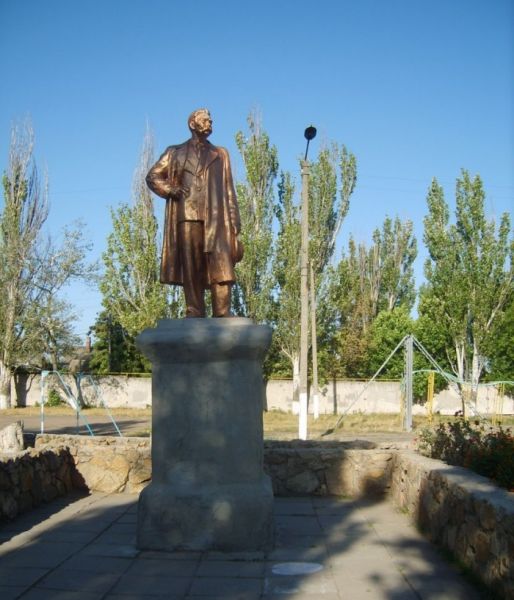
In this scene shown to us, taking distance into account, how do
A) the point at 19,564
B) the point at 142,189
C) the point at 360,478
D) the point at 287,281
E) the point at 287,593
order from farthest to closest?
the point at 142,189 < the point at 287,281 < the point at 360,478 < the point at 19,564 < the point at 287,593

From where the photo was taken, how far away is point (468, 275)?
2711 centimetres

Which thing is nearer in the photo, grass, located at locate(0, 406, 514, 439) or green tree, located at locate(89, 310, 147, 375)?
grass, located at locate(0, 406, 514, 439)

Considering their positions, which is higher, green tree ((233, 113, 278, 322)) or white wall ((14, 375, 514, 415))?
green tree ((233, 113, 278, 322))

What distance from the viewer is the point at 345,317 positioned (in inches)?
1455

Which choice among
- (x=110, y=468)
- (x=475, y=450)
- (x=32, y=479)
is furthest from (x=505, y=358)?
(x=32, y=479)

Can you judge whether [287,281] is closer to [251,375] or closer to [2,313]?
[2,313]

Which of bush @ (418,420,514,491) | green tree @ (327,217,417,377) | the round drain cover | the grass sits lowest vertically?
the grass

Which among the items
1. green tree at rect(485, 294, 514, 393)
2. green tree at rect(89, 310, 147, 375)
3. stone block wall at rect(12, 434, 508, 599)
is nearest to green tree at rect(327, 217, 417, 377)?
green tree at rect(485, 294, 514, 393)

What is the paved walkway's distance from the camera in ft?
12.9

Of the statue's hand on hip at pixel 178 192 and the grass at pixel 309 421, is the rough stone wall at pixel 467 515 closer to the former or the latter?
the statue's hand on hip at pixel 178 192

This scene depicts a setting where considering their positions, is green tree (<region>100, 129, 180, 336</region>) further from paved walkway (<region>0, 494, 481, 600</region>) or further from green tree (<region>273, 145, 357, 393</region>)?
paved walkway (<region>0, 494, 481, 600</region>)

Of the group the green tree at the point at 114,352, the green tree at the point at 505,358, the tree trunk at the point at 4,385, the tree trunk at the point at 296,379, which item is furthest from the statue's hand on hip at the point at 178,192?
the green tree at the point at 505,358

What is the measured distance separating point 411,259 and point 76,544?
3808 centimetres

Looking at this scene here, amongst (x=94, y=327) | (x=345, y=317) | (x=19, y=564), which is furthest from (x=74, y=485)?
(x=345, y=317)
